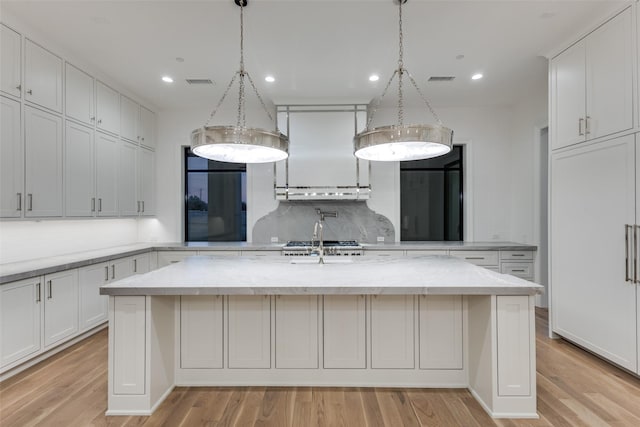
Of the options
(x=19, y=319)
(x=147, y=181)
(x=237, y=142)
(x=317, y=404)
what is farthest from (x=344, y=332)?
(x=147, y=181)

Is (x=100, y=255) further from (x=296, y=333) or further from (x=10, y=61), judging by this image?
(x=296, y=333)

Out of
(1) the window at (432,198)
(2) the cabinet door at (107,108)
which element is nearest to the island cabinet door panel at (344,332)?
(1) the window at (432,198)

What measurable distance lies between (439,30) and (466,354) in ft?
8.75

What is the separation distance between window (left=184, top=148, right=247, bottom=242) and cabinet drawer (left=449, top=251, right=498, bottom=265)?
318 cm

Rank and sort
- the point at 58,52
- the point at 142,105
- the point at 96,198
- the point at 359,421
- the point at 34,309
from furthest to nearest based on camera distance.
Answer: the point at 142,105
the point at 96,198
the point at 58,52
the point at 34,309
the point at 359,421

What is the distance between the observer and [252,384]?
231cm

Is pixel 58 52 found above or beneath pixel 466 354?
above

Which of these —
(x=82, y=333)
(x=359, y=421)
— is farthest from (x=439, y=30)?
(x=82, y=333)

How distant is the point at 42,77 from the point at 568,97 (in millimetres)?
4839

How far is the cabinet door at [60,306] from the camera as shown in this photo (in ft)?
9.14

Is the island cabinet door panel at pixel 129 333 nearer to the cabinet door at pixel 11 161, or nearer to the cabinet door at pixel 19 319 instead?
the cabinet door at pixel 19 319

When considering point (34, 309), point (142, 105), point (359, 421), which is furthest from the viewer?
point (142, 105)

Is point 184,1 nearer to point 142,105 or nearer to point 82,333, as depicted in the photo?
point 142,105

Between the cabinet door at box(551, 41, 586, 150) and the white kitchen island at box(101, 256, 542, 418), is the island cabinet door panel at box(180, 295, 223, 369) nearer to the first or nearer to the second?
the white kitchen island at box(101, 256, 542, 418)
